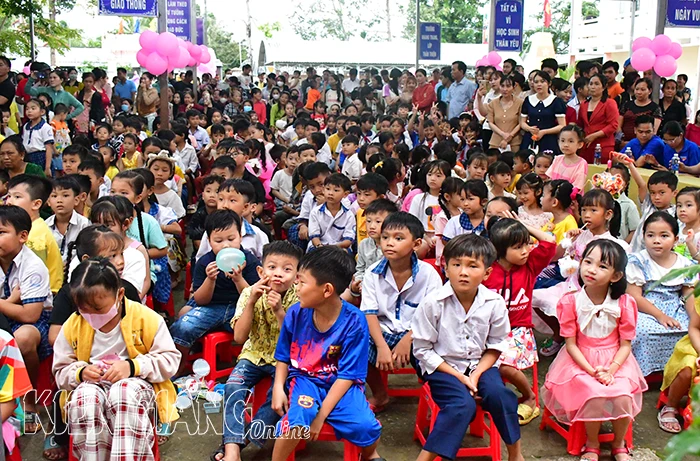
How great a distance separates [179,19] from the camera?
17.3 m

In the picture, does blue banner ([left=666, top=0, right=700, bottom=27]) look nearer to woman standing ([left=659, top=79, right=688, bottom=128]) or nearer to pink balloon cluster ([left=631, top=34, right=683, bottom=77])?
pink balloon cluster ([left=631, top=34, right=683, bottom=77])

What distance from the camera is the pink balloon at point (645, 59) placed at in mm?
9625

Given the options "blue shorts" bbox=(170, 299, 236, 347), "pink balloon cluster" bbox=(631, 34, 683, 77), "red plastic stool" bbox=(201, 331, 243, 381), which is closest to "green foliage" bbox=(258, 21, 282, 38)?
"pink balloon cluster" bbox=(631, 34, 683, 77)

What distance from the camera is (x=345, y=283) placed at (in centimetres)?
337

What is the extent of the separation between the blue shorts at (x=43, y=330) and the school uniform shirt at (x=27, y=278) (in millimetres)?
139

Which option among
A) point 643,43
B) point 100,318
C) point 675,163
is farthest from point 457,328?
point 643,43

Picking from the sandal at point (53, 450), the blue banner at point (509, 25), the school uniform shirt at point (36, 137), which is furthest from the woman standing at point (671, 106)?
the sandal at point (53, 450)

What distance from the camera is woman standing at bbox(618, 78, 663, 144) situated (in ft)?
27.5

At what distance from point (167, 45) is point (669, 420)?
8873 millimetres

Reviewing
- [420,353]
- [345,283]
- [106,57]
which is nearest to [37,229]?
[345,283]

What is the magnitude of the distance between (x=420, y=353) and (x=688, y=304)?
170cm

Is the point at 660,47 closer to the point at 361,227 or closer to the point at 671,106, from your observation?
the point at 671,106

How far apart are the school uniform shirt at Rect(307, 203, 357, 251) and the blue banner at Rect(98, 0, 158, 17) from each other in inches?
233

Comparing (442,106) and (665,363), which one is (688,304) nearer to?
(665,363)
